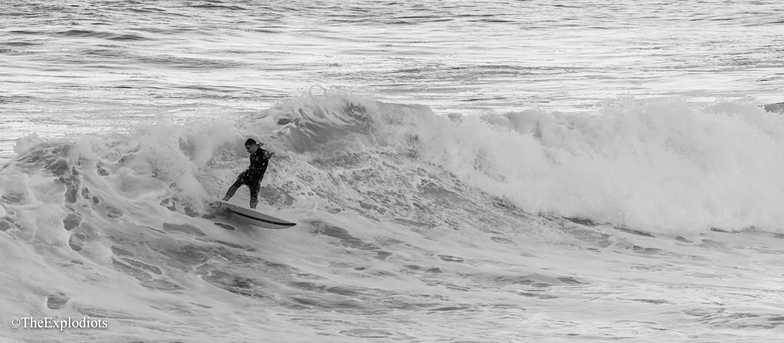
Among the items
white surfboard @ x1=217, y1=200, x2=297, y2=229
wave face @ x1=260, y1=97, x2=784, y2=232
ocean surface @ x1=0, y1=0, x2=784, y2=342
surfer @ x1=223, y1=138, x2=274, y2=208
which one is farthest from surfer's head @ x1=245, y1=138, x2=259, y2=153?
wave face @ x1=260, y1=97, x2=784, y2=232

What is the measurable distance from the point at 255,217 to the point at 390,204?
92.3 inches

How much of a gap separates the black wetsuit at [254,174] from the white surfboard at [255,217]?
0.49 feet

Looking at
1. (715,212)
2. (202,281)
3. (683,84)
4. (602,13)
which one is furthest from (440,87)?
(602,13)

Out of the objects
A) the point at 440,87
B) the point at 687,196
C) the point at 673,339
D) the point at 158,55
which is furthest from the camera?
the point at 158,55

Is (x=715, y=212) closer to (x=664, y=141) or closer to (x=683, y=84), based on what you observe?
(x=664, y=141)

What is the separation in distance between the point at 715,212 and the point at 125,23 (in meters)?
23.0

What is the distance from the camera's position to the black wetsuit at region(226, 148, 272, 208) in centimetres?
1277

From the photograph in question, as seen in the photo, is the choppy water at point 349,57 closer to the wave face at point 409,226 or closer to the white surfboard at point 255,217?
the wave face at point 409,226

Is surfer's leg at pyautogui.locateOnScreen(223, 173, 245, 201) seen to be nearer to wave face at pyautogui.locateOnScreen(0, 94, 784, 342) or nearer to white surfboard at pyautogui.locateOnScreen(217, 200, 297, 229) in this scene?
white surfboard at pyautogui.locateOnScreen(217, 200, 297, 229)

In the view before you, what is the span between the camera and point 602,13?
46.9m

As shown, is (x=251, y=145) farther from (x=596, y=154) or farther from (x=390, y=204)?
(x=596, y=154)

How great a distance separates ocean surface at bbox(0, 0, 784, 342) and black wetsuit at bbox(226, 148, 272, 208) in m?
0.32

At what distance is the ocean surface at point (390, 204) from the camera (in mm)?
10266

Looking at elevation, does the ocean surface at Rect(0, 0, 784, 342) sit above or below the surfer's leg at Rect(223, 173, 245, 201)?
below
